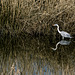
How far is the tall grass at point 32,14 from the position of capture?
7828 millimetres

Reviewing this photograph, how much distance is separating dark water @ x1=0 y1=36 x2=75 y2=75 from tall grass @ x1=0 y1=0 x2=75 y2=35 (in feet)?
1.12

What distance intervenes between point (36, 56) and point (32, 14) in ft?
6.94

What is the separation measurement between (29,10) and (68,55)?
225 cm

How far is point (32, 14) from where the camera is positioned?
793 cm

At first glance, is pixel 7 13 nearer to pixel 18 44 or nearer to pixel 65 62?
pixel 18 44

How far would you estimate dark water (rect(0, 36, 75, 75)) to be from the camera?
4.92 metres

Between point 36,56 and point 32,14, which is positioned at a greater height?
point 32,14

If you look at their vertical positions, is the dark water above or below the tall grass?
below

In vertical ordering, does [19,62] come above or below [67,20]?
below

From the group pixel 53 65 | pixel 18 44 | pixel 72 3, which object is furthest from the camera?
pixel 72 3

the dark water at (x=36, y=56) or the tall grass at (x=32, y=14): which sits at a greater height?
the tall grass at (x=32, y=14)

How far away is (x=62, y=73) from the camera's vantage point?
15.8ft

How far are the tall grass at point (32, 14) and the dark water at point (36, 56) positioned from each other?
343mm

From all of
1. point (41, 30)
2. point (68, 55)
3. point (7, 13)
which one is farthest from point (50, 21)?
point (68, 55)
